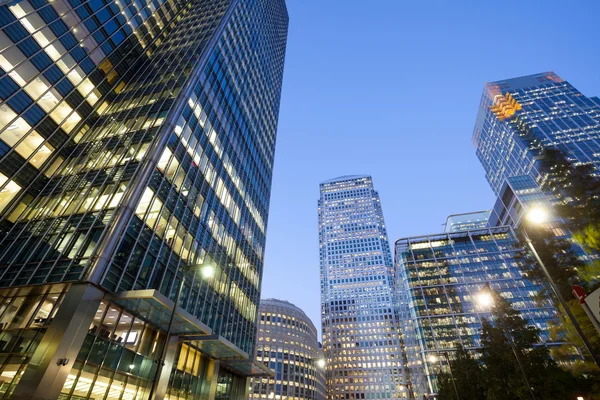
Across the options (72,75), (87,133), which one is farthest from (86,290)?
(72,75)

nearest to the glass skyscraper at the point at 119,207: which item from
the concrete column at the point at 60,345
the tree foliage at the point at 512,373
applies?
the concrete column at the point at 60,345

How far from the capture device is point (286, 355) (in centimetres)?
11275

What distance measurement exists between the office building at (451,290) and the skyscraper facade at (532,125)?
1238 inches

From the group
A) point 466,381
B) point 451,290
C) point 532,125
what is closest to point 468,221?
point 532,125

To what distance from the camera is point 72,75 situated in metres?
32.1

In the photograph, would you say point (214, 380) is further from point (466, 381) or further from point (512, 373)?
point (466, 381)

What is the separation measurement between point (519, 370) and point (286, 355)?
302ft

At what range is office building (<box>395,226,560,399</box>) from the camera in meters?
91.6

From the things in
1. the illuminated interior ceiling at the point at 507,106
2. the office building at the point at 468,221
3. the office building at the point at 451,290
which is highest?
the illuminated interior ceiling at the point at 507,106

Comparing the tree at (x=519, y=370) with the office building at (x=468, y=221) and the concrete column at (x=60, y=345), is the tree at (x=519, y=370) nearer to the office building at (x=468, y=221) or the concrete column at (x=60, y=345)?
the concrete column at (x=60, y=345)

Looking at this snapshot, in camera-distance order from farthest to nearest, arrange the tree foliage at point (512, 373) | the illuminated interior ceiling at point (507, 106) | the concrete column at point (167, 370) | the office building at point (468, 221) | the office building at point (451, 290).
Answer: the office building at point (468, 221) < the illuminated interior ceiling at point (507, 106) < the office building at point (451, 290) < the tree foliage at point (512, 373) < the concrete column at point (167, 370)

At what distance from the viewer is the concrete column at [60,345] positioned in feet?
51.6

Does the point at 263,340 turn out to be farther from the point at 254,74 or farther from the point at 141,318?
the point at 141,318

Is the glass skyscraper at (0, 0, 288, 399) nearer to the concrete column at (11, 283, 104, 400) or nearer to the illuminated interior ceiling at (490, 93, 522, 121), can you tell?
the concrete column at (11, 283, 104, 400)
